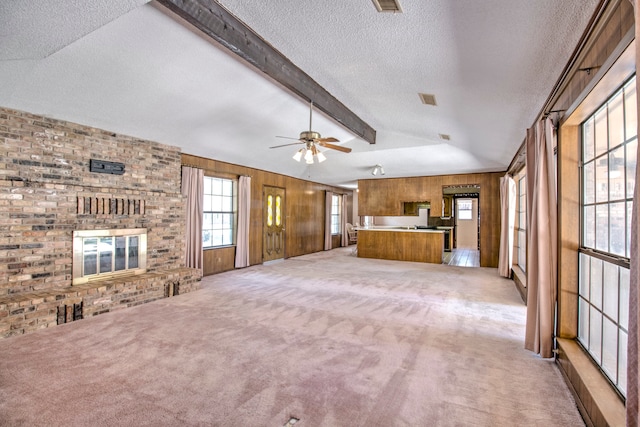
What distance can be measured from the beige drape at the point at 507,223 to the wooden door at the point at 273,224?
5.38 meters

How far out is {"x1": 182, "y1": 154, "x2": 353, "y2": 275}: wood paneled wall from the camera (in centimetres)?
680

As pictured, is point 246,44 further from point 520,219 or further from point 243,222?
point 520,219

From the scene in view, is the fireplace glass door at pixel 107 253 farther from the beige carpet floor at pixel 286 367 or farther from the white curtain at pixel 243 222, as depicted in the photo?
the white curtain at pixel 243 222

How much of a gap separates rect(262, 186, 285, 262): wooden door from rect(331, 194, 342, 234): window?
319cm

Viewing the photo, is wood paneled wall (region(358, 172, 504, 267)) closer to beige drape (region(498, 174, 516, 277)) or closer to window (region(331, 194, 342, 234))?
beige drape (region(498, 174, 516, 277))

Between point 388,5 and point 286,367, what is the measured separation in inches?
110

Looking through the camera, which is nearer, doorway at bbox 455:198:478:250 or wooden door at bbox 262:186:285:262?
wooden door at bbox 262:186:285:262

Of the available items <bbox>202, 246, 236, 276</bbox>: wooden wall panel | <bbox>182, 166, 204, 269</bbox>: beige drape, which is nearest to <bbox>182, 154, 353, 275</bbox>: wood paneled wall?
<bbox>202, 246, 236, 276</bbox>: wooden wall panel

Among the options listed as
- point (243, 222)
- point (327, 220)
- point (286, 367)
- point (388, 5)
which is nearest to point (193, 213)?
point (243, 222)

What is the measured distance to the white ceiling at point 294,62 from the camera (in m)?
2.12

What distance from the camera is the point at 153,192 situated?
17.1 feet

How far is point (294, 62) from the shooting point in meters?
3.59

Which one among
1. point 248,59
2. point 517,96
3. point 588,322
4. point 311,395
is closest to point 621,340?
point 588,322

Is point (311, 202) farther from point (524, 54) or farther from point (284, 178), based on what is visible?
point (524, 54)
